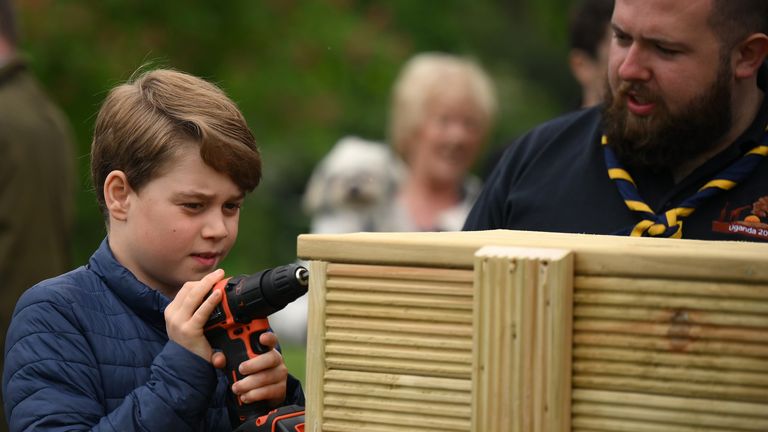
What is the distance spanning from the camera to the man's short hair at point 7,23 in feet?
18.3

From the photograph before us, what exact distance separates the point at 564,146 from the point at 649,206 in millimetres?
401

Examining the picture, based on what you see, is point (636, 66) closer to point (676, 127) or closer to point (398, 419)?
point (676, 127)

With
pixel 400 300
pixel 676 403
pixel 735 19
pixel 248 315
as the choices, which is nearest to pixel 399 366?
pixel 400 300

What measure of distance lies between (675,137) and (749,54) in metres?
0.35

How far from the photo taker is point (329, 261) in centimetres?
251

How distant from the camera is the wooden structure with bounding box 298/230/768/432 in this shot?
2.26 metres

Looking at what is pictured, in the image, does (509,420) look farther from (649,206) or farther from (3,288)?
(3,288)

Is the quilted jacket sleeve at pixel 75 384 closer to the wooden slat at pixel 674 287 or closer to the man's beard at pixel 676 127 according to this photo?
the wooden slat at pixel 674 287

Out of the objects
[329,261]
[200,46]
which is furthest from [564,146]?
[200,46]

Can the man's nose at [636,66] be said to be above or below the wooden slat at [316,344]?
above

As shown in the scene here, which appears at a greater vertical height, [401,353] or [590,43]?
[590,43]

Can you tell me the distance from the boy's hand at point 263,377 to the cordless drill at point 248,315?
0.7 inches

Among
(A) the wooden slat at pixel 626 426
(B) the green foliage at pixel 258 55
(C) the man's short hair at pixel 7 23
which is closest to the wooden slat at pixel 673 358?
(A) the wooden slat at pixel 626 426

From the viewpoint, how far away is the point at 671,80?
3.34 m
